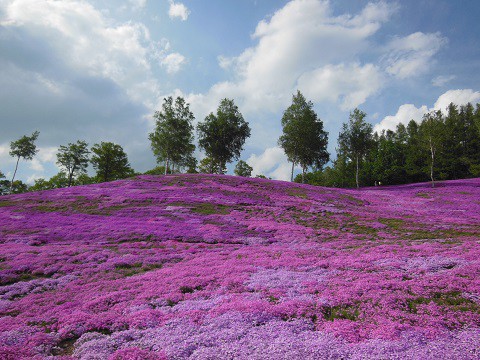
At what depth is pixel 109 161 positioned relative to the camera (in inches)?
2776

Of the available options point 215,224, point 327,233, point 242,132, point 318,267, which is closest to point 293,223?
point 327,233

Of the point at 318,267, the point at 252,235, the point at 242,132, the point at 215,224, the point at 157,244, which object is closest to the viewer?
the point at 318,267

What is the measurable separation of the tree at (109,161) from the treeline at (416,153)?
58.0 metres

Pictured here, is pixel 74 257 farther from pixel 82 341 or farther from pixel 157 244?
pixel 82 341

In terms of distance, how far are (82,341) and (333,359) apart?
7.09 m

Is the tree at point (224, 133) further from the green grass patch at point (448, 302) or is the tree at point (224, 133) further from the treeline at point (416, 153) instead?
the green grass patch at point (448, 302)

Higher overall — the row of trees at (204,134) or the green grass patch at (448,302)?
the row of trees at (204,134)

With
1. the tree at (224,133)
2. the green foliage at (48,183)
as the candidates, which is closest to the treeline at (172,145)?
the tree at (224,133)

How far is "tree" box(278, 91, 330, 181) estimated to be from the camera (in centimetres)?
6084

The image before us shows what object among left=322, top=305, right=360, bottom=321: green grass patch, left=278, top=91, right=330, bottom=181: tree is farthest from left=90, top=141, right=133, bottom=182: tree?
left=322, top=305, right=360, bottom=321: green grass patch

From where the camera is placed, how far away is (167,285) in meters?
11.6

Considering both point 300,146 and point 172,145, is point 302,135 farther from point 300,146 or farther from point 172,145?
point 172,145

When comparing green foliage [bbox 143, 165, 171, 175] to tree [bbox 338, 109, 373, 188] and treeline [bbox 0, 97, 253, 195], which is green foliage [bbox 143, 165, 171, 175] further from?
tree [bbox 338, 109, 373, 188]

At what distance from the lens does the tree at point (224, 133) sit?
Answer: 6212 centimetres
